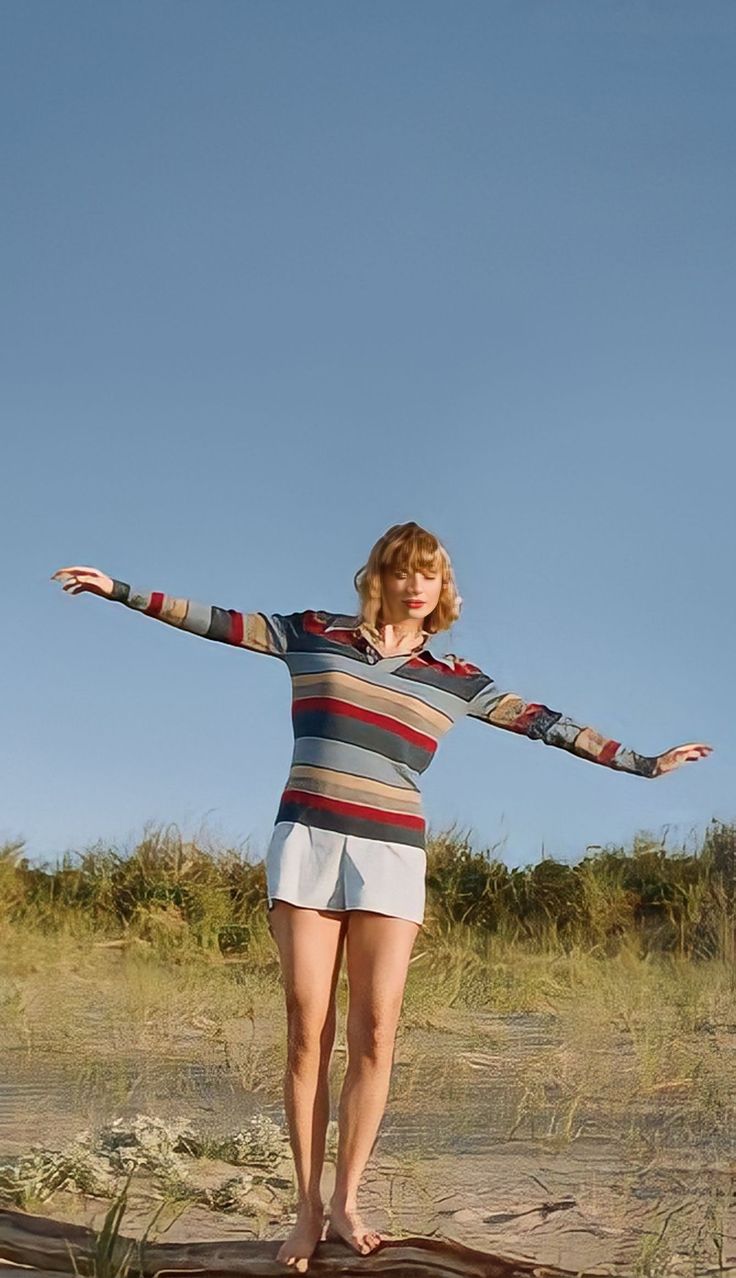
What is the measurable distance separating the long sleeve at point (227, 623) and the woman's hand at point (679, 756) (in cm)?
101

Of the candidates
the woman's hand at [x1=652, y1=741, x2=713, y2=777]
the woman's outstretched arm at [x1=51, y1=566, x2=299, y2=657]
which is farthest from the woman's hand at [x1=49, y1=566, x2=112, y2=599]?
the woman's hand at [x1=652, y1=741, x2=713, y2=777]

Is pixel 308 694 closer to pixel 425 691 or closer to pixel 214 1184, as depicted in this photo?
pixel 425 691

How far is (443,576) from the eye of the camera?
369 centimetres

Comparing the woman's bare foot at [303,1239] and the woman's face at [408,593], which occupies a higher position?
the woman's face at [408,593]

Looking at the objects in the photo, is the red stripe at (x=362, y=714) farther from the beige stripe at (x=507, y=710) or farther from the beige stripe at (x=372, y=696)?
the beige stripe at (x=507, y=710)

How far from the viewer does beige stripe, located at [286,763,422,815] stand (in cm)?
344

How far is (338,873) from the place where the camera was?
3402mm

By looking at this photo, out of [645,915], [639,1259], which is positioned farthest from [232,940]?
[639,1259]

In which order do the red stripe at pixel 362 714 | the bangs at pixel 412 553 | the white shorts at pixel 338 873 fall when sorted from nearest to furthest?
the white shorts at pixel 338 873 < the red stripe at pixel 362 714 < the bangs at pixel 412 553

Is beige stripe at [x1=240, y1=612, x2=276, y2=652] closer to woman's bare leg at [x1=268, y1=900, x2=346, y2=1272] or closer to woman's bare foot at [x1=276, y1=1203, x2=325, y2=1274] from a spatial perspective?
woman's bare leg at [x1=268, y1=900, x2=346, y2=1272]

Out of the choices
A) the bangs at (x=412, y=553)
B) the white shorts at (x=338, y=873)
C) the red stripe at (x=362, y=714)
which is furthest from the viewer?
the bangs at (x=412, y=553)

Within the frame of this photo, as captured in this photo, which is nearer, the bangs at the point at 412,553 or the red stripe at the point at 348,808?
the red stripe at the point at 348,808

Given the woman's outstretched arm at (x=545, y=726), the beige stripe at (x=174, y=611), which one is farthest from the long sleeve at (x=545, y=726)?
the beige stripe at (x=174, y=611)

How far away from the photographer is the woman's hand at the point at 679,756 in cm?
374
